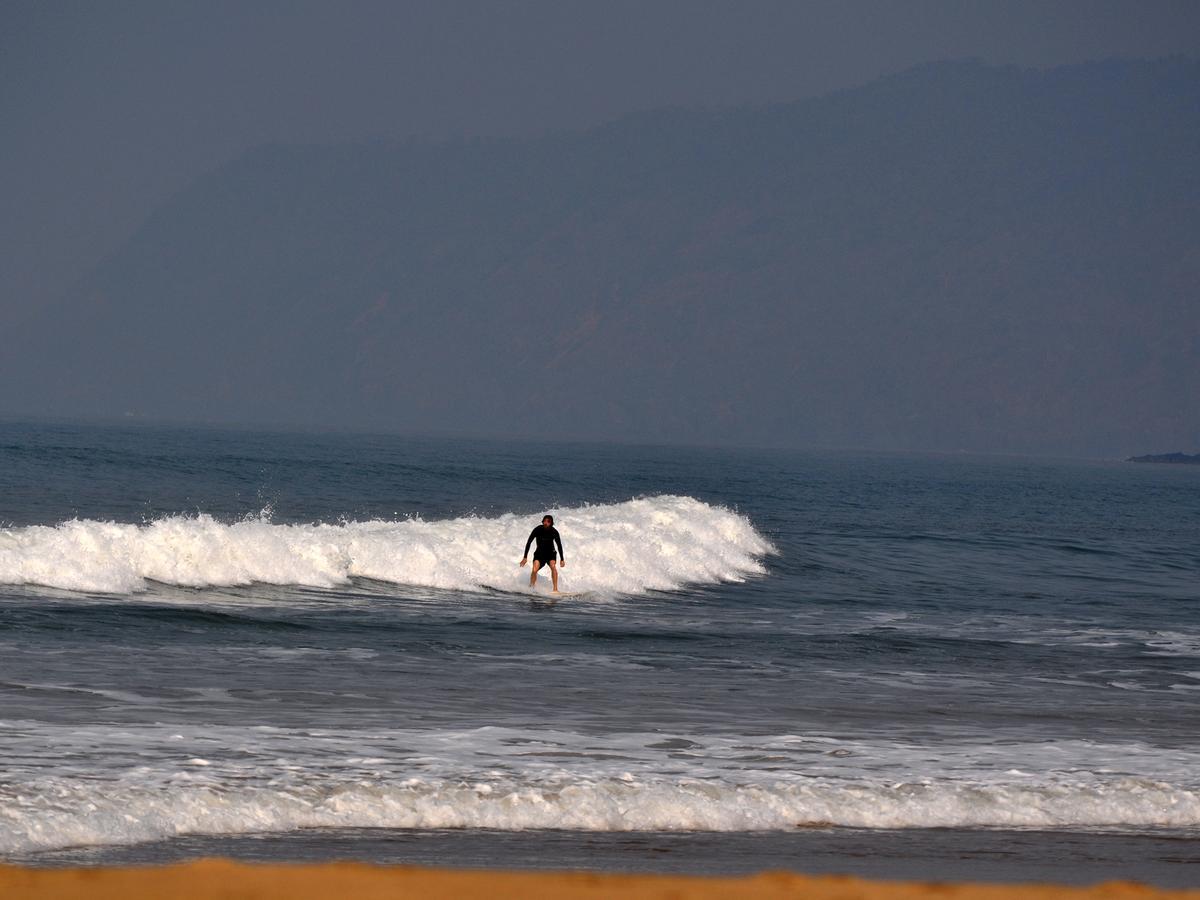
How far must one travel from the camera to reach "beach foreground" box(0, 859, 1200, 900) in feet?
21.2

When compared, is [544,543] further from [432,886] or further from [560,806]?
[432,886]

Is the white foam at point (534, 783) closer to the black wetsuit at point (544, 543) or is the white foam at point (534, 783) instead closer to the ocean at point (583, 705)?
the ocean at point (583, 705)

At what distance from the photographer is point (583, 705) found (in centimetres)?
1318

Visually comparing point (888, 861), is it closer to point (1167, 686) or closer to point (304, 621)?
point (1167, 686)

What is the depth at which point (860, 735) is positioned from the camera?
12.2 m

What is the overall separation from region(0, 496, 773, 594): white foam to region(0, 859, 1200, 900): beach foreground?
47.1 feet

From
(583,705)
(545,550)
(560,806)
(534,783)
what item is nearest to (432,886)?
(560,806)

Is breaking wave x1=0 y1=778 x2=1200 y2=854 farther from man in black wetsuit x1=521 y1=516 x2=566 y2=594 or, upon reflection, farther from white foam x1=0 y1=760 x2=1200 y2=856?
man in black wetsuit x1=521 y1=516 x2=566 y2=594

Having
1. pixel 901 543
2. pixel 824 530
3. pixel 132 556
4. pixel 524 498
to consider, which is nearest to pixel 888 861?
pixel 132 556

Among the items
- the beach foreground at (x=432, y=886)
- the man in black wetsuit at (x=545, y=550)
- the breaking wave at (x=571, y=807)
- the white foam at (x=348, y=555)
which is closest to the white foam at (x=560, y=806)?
the breaking wave at (x=571, y=807)

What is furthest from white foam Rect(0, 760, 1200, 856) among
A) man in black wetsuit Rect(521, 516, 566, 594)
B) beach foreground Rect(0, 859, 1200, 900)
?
man in black wetsuit Rect(521, 516, 566, 594)

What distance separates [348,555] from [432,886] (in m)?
18.5

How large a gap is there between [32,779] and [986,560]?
105 ft

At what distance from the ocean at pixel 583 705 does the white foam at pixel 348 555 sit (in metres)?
0.07
